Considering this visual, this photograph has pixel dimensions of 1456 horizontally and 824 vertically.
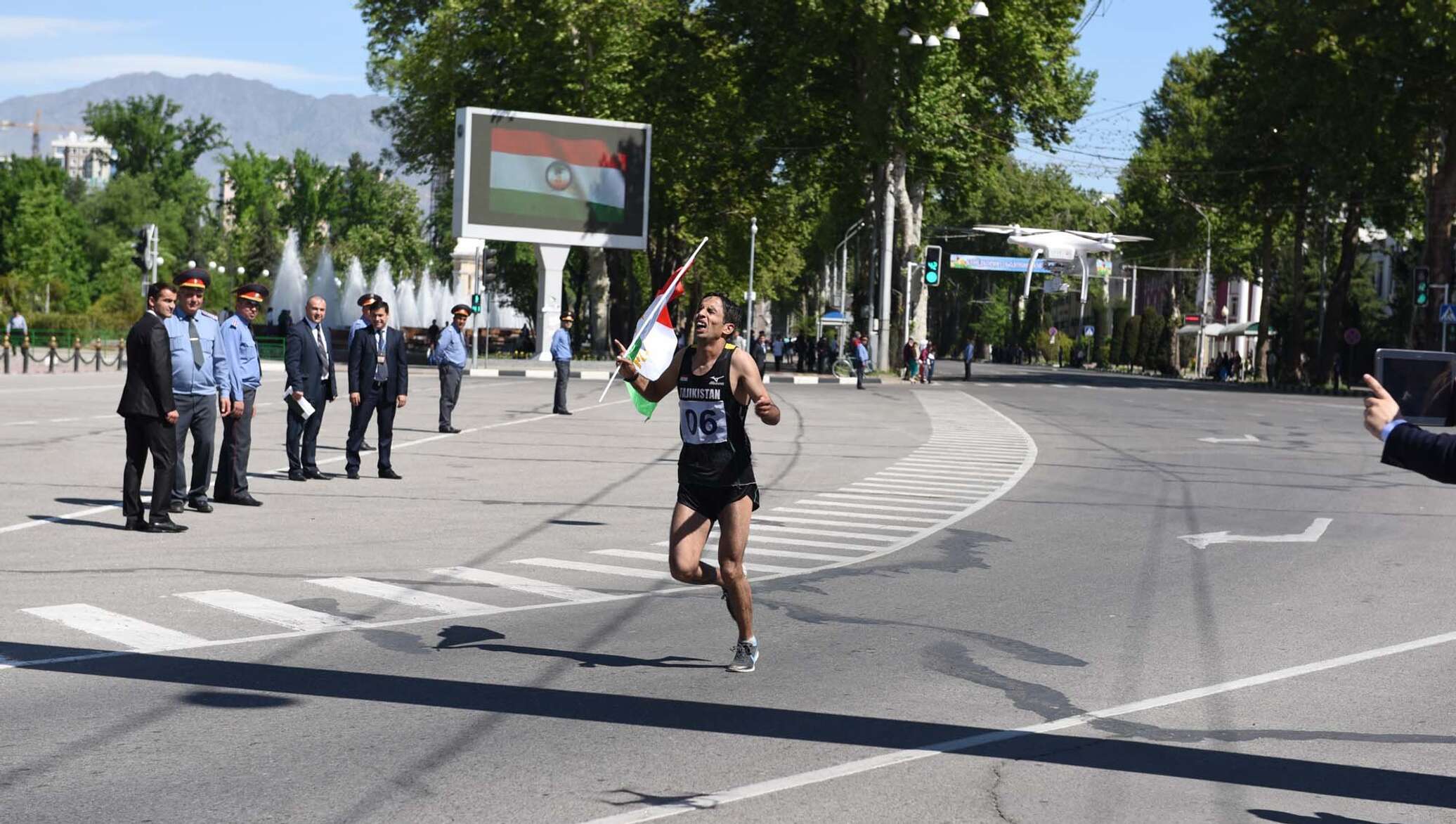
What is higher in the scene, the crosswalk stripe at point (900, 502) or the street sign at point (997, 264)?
the street sign at point (997, 264)

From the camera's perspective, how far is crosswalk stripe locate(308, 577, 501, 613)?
9.62 m

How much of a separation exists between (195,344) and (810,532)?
16.8 ft

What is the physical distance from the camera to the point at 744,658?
7867 mm

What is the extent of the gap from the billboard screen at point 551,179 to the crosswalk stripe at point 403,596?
142 feet

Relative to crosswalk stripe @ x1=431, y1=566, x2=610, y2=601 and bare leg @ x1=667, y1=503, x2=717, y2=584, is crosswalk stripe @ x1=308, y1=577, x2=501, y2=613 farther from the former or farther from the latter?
bare leg @ x1=667, y1=503, x2=717, y2=584

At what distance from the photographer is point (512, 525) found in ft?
45.4

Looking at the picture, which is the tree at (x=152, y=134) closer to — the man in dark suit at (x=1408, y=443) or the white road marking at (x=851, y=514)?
the white road marking at (x=851, y=514)

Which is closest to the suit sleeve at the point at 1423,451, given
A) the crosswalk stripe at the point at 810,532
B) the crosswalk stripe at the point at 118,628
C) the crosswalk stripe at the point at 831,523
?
the crosswalk stripe at the point at 118,628

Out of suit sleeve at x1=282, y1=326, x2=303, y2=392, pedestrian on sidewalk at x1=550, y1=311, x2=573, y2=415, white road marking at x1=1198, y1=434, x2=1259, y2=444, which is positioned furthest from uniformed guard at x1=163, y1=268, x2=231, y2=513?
white road marking at x1=1198, y1=434, x2=1259, y2=444

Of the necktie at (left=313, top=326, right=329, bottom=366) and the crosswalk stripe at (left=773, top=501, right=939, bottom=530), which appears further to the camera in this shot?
the necktie at (left=313, top=326, right=329, bottom=366)

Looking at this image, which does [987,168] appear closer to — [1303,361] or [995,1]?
[995,1]

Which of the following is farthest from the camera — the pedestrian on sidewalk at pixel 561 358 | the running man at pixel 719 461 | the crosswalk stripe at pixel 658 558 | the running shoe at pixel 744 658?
the pedestrian on sidewalk at pixel 561 358

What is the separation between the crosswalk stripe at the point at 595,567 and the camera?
11219 mm

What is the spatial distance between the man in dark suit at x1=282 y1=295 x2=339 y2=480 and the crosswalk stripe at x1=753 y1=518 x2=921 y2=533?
4.89 metres
